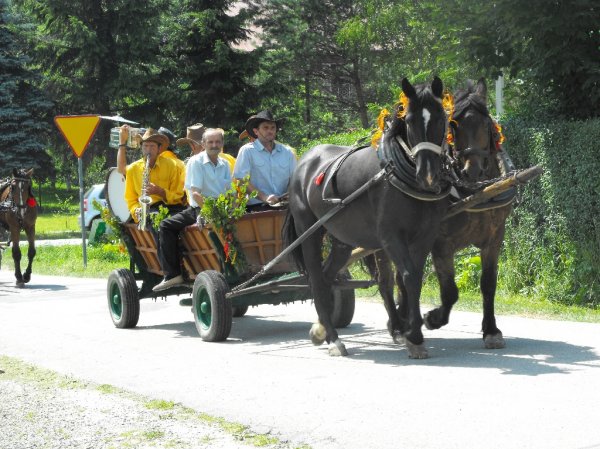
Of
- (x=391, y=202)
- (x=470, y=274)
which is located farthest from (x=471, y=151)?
(x=470, y=274)

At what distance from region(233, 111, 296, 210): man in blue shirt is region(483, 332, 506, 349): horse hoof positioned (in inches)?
106

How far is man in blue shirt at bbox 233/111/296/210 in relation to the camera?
10.6m

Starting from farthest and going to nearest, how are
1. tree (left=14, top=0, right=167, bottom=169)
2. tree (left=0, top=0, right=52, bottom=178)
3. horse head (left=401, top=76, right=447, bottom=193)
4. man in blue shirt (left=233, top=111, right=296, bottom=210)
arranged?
tree (left=0, top=0, right=52, bottom=178) → tree (left=14, top=0, right=167, bottom=169) → man in blue shirt (left=233, top=111, right=296, bottom=210) → horse head (left=401, top=76, right=447, bottom=193)

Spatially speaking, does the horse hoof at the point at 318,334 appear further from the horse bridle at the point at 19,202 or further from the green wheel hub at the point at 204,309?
the horse bridle at the point at 19,202

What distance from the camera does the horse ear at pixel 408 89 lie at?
798cm

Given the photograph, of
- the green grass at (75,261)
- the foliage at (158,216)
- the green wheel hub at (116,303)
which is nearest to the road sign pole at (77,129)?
the green grass at (75,261)

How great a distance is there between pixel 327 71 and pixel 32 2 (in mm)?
10387

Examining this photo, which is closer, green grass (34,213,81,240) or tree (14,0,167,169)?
tree (14,0,167,169)

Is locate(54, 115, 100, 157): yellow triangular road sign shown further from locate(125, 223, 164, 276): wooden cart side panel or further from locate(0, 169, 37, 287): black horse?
locate(125, 223, 164, 276): wooden cart side panel

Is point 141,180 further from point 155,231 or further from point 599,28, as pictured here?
point 599,28

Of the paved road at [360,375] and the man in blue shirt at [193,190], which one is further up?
the man in blue shirt at [193,190]

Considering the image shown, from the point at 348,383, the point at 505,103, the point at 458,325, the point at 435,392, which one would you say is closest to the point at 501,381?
the point at 435,392

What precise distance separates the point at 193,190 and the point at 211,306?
1.30 metres

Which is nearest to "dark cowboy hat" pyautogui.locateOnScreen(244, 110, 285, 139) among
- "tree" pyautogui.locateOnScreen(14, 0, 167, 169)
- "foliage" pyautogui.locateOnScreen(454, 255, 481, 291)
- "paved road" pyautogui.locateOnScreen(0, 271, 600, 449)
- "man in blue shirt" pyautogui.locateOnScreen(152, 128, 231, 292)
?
"man in blue shirt" pyautogui.locateOnScreen(152, 128, 231, 292)
